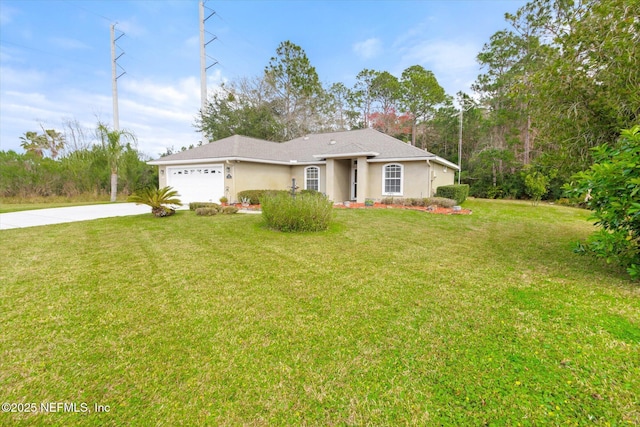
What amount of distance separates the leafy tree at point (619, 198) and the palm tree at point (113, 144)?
20818 mm

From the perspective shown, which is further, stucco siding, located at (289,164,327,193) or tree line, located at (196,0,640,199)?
stucco siding, located at (289,164,327,193)

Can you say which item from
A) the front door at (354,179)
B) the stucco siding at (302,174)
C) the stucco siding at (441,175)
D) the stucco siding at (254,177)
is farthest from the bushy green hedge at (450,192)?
the stucco siding at (254,177)

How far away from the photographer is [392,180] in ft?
50.6

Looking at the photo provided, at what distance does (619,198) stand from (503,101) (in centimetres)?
2510

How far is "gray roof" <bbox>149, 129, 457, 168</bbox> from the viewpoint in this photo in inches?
599

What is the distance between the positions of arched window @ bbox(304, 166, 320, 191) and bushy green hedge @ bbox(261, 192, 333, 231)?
29.6ft

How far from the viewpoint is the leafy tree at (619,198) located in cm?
391

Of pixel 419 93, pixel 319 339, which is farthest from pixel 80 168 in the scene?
pixel 419 93

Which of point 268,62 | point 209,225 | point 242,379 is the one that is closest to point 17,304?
point 242,379

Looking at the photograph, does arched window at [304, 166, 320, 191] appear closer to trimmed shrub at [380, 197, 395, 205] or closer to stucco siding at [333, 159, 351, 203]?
stucco siding at [333, 159, 351, 203]

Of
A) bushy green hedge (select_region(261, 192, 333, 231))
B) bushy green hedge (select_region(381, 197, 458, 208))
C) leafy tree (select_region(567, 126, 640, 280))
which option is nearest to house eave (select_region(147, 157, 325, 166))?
bushy green hedge (select_region(381, 197, 458, 208))

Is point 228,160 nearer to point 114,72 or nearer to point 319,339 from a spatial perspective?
point 114,72

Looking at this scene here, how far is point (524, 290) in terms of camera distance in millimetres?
4059

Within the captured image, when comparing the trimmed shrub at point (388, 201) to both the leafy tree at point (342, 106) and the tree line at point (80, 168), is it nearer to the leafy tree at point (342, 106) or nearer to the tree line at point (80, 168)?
the tree line at point (80, 168)
